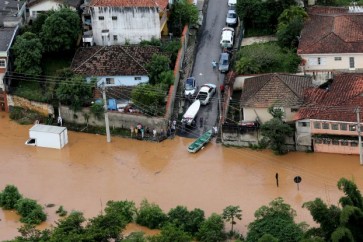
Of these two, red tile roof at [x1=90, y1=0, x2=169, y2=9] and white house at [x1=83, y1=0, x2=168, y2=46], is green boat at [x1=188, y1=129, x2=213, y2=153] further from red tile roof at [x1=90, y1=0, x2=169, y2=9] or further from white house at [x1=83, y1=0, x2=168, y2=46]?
red tile roof at [x1=90, y1=0, x2=169, y2=9]

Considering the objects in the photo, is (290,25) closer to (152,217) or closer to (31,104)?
(31,104)

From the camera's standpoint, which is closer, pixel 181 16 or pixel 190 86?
pixel 190 86

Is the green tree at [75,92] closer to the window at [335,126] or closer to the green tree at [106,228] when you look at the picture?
the green tree at [106,228]

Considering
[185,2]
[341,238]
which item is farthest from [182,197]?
[185,2]

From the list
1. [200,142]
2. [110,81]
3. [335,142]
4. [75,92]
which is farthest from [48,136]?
[335,142]

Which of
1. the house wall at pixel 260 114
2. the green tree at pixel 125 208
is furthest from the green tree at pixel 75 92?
the green tree at pixel 125 208

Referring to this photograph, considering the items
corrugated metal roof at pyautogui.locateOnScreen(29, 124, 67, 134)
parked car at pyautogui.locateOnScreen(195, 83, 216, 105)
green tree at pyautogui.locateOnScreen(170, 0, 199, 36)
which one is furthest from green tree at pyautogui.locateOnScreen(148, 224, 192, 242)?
green tree at pyautogui.locateOnScreen(170, 0, 199, 36)

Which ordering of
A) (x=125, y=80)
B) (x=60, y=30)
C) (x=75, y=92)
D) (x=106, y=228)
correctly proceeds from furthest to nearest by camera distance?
1. (x=60, y=30)
2. (x=125, y=80)
3. (x=75, y=92)
4. (x=106, y=228)
